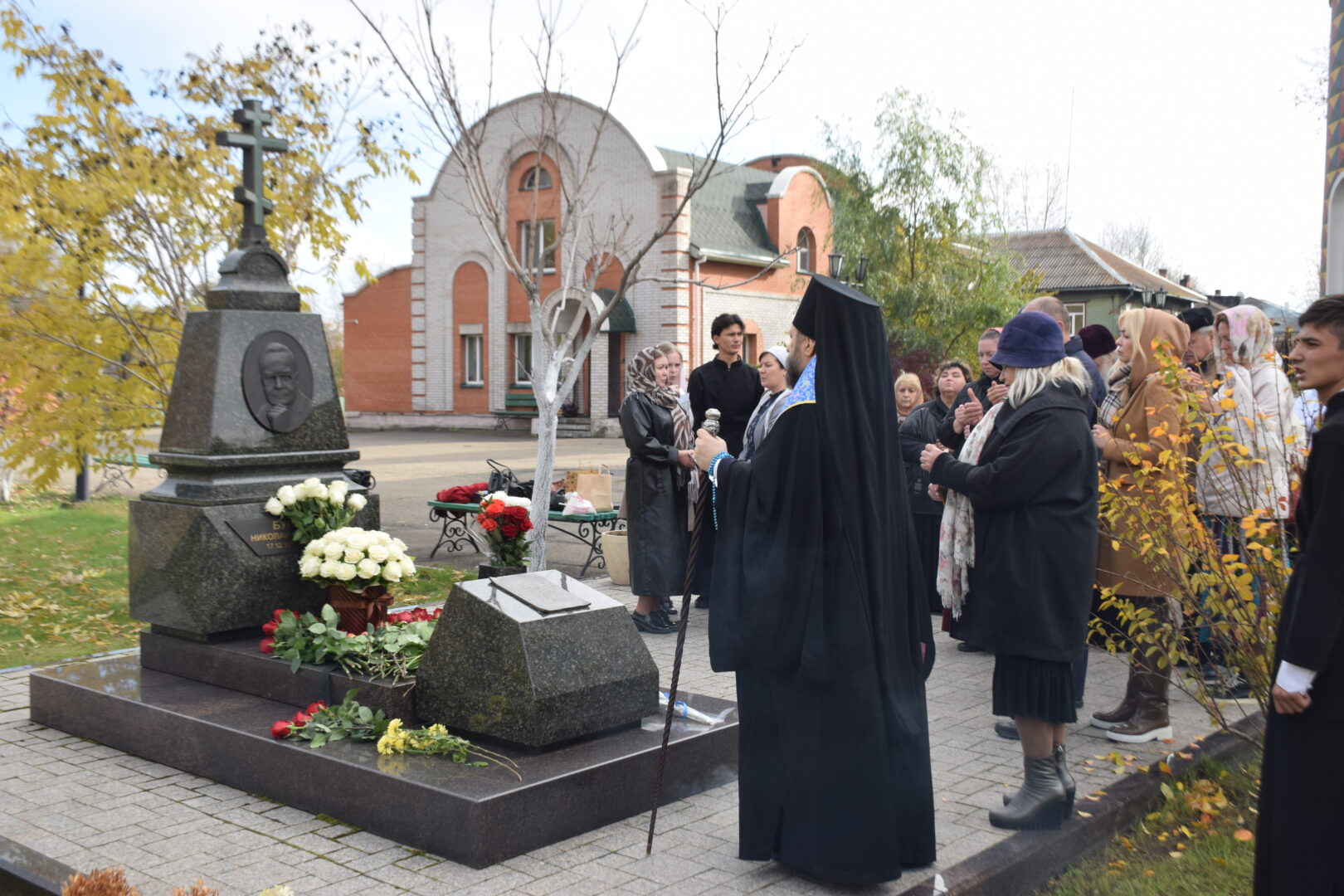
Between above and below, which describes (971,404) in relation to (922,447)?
above

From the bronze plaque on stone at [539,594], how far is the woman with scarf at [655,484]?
9.37 feet

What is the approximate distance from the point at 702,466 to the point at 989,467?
3.95 ft

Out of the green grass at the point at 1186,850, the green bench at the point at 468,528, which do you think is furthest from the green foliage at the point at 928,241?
the green grass at the point at 1186,850

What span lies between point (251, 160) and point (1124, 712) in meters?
5.92

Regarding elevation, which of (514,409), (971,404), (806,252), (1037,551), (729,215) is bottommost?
(1037,551)

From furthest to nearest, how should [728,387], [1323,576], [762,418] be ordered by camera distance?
1. [728,387]
2. [762,418]
3. [1323,576]

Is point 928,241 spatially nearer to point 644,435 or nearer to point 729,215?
point 729,215

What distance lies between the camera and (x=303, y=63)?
1077 centimetres

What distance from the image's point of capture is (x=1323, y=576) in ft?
9.93

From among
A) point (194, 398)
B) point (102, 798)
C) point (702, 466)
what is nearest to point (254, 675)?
point (102, 798)

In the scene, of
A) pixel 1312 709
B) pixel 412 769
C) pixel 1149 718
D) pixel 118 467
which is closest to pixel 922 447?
pixel 1149 718

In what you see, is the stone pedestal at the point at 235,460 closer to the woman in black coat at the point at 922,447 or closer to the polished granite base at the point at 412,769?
the polished granite base at the point at 412,769

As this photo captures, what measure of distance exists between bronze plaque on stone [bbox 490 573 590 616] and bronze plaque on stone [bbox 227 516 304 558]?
1.87 meters

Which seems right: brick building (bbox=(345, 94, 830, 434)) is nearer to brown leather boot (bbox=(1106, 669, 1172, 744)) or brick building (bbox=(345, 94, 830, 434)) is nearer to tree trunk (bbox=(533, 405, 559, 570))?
tree trunk (bbox=(533, 405, 559, 570))
